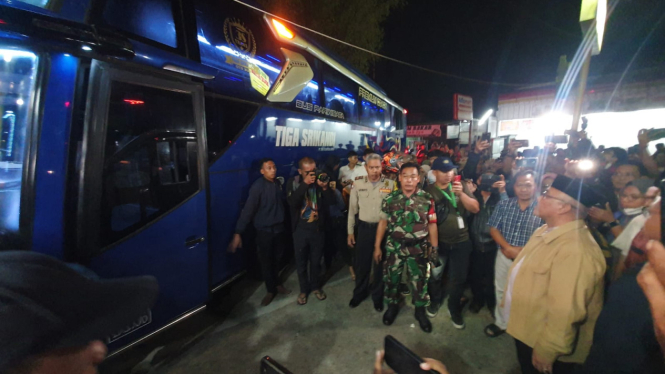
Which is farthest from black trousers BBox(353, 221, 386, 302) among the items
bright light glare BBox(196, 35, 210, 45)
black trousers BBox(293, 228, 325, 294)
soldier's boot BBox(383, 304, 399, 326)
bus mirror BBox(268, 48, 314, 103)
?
bright light glare BBox(196, 35, 210, 45)

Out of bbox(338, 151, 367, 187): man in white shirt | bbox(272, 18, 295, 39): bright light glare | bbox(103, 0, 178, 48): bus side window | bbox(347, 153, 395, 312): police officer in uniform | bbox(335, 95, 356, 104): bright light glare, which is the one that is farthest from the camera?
bbox(335, 95, 356, 104): bright light glare

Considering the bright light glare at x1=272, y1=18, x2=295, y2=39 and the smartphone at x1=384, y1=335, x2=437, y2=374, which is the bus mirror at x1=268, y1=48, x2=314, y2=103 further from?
the smartphone at x1=384, y1=335, x2=437, y2=374

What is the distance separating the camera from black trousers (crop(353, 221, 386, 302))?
3.61 metres

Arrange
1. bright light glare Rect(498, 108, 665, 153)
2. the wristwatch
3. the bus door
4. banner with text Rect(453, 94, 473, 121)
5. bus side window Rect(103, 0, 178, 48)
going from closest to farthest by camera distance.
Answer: the bus door, bus side window Rect(103, 0, 178, 48), the wristwatch, bright light glare Rect(498, 108, 665, 153), banner with text Rect(453, 94, 473, 121)

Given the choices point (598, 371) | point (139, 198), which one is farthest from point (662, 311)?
point (139, 198)

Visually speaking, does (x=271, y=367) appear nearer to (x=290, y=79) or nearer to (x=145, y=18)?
(x=145, y=18)

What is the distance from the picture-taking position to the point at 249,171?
3816 mm

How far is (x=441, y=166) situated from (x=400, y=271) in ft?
4.38

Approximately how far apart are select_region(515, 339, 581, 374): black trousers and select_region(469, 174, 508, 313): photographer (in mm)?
1517

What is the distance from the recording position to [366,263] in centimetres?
368

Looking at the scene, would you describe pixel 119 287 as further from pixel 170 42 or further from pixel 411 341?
pixel 411 341

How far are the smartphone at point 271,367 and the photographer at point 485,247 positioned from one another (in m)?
2.98

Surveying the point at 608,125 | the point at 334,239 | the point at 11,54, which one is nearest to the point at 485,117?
the point at 608,125

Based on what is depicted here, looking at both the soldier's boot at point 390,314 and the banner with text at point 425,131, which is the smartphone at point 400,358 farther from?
the banner with text at point 425,131
